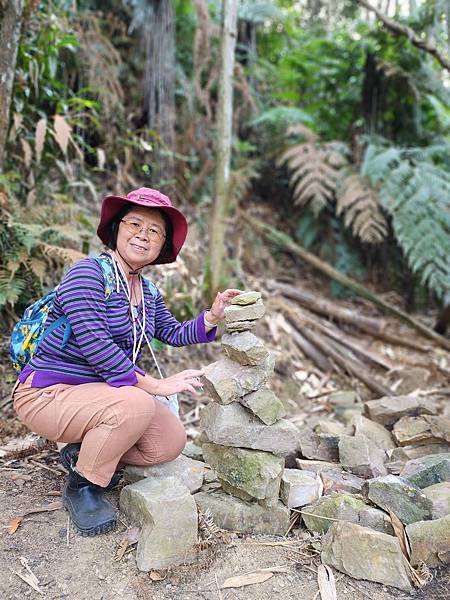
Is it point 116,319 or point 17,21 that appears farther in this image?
point 17,21

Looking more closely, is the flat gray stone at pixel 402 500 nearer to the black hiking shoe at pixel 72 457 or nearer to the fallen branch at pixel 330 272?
the black hiking shoe at pixel 72 457

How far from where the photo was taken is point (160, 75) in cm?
583

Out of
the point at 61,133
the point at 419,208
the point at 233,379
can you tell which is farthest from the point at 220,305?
the point at 419,208

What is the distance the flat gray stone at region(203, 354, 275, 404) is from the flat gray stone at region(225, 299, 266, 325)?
231mm

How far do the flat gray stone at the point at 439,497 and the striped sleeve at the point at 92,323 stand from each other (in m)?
1.53

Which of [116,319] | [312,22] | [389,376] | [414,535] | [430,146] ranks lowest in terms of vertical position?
[389,376]

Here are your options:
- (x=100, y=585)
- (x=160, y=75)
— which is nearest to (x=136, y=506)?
(x=100, y=585)

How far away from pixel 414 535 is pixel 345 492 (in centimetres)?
46

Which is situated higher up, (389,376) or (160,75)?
(160,75)

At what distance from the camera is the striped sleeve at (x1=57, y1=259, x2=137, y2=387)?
2080 millimetres

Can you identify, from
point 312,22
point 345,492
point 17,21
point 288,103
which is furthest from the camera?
point 312,22

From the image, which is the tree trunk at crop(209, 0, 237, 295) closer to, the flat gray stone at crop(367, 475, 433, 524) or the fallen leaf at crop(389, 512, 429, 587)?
the flat gray stone at crop(367, 475, 433, 524)

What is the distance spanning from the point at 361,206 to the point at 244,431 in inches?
171

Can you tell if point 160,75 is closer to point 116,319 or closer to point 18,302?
point 18,302
